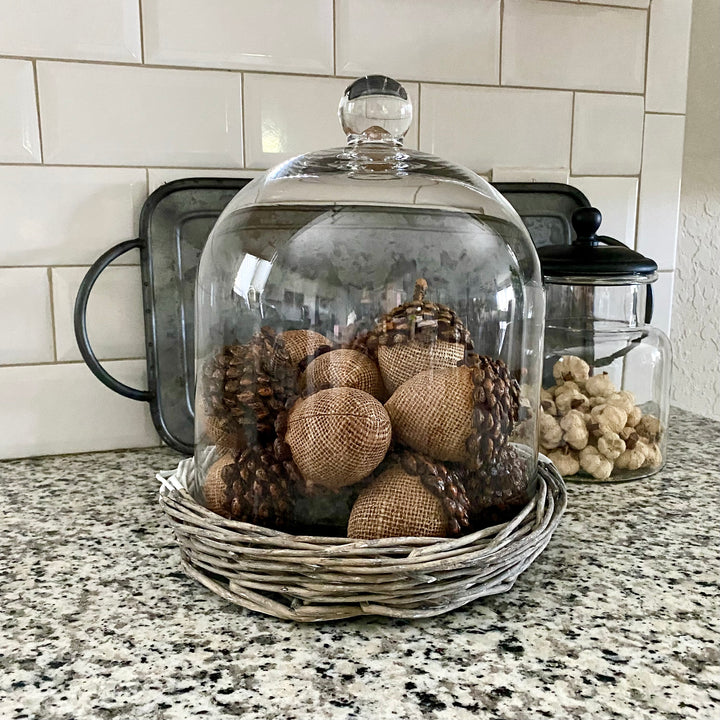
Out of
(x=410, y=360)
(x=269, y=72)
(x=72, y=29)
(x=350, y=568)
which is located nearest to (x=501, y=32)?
(x=269, y=72)

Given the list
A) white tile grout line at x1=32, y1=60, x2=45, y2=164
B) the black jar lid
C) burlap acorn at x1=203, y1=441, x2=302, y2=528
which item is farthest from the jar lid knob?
white tile grout line at x1=32, y1=60, x2=45, y2=164

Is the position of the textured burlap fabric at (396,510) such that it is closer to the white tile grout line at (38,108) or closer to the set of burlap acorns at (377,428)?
Result: the set of burlap acorns at (377,428)

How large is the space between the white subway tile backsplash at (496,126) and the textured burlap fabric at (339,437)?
56cm

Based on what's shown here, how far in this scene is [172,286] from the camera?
861mm

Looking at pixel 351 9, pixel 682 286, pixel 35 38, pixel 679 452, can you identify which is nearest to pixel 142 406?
pixel 35 38

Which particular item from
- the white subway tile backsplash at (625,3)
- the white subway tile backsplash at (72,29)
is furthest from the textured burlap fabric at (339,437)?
the white subway tile backsplash at (625,3)

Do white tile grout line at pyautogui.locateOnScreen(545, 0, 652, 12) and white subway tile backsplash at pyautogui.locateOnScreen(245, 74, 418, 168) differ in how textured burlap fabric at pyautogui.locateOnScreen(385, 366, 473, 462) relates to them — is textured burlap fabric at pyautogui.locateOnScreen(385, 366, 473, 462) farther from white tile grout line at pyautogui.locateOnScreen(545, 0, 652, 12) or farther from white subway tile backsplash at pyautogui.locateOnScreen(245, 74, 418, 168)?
white tile grout line at pyautogui.locateOnScreen(545, 0, 652, 12)

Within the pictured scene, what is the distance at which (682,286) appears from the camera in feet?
4.32

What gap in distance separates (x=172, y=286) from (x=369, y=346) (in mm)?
410

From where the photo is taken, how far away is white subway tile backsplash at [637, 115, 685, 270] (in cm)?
106

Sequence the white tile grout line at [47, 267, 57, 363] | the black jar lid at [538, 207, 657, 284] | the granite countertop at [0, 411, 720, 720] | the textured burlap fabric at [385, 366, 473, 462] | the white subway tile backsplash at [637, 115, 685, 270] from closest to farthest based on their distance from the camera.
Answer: the granite countertop at [0, 411, 720, 720]
the textured burlap fabric at [385, 366, 473, 462]
the black jar lid at [538, 207, 657, 284]
the white tile grout line at [47, 267, 57, 363]
the white subway tile backsplash at [637, 115, 685, 270]

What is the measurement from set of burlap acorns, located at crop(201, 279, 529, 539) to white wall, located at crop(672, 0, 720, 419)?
0.92 metres

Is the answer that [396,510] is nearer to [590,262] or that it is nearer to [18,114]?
[590,262]

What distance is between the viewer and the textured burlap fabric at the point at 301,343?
521mm
